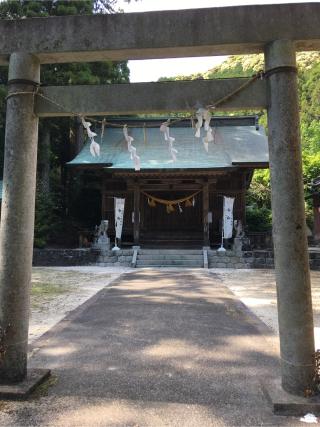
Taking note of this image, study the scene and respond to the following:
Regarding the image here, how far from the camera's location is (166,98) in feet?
10.6

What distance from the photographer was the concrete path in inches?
106

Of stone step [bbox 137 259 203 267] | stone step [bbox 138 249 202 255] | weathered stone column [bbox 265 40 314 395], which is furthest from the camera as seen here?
stone step [bbox 138 249 202 255]

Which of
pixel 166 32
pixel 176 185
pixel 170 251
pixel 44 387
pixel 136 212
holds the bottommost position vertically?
pixel 44 387

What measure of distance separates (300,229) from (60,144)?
22.0 m

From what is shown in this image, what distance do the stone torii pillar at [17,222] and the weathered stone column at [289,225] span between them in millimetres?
2053

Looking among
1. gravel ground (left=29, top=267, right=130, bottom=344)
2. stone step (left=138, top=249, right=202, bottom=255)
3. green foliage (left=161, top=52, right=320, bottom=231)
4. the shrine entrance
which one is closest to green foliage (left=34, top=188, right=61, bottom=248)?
gravel ground (left=29, top=267, right=130, bottom=344)

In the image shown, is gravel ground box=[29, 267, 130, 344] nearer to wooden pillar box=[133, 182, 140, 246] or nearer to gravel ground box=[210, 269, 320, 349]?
wooden pillar box=[133, 182, 140, 246]

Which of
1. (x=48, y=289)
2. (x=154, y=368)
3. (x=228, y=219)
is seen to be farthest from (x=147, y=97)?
(x=228, y=219)

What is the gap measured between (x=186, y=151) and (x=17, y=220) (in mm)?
14696

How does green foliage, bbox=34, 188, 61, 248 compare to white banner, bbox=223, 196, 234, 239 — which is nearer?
white banner, bbox=223, 196, 234, 239

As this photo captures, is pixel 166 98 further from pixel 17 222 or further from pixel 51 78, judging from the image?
pixel 51 78

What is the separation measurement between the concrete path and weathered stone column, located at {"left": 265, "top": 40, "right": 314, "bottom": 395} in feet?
1.50

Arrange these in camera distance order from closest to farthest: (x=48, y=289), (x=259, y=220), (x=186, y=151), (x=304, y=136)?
(x=48, y=289)
(x=186, y=151)
(x=259, y=220)
(x=304, y=136)

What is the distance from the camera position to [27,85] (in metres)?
3.26
